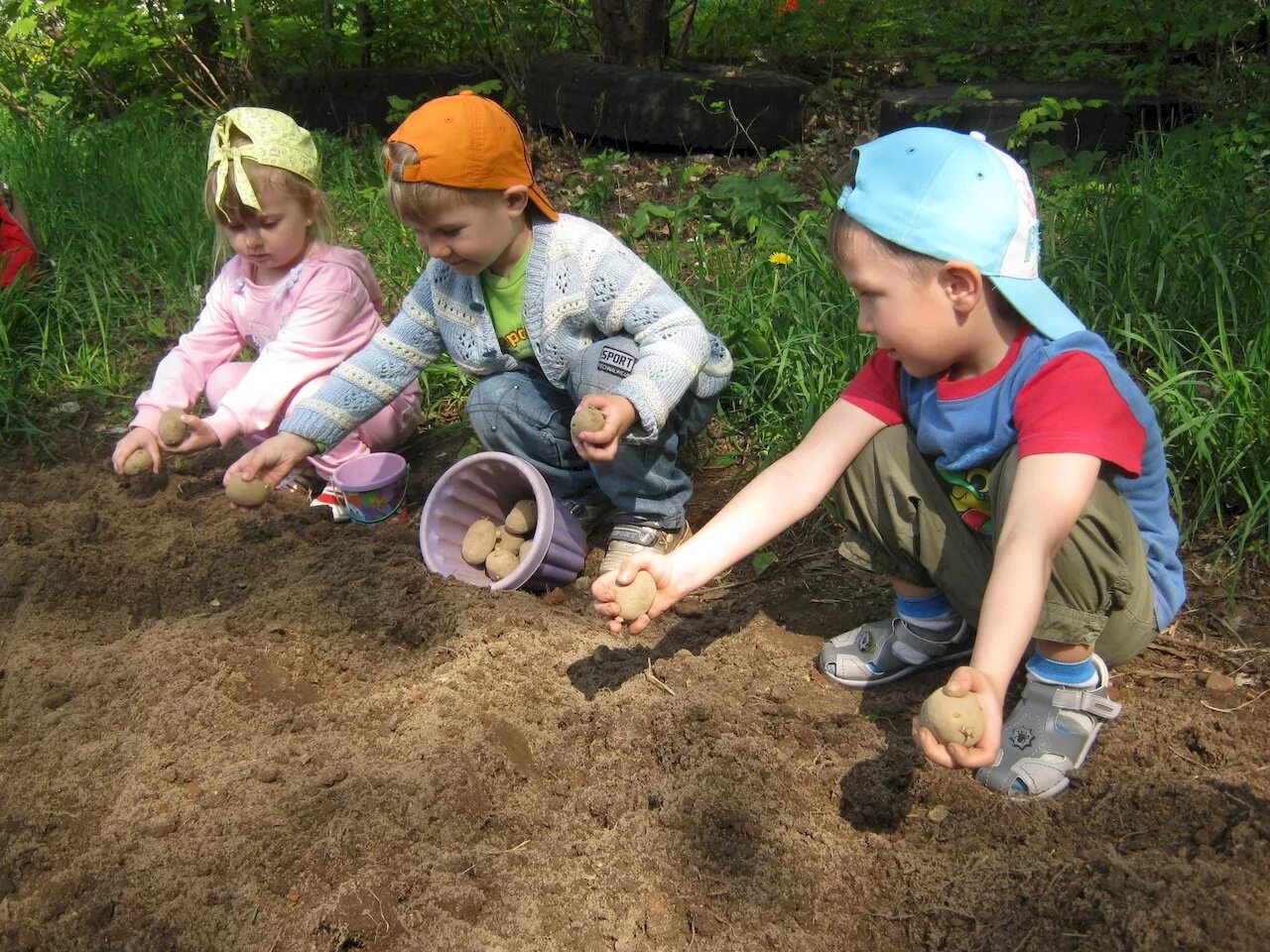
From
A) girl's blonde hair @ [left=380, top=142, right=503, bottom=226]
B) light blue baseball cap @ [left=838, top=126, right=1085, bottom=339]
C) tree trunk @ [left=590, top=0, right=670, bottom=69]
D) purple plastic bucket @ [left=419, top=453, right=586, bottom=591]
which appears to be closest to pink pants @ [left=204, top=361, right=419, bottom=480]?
purple plastic bucket @ [left=419, top=453, right=586, bottom=591]

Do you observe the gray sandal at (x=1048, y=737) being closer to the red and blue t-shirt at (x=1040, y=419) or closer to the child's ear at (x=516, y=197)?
the red and blue t-shirt at (x=1040, y=419)

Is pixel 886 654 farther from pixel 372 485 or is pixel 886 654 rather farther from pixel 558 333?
pixel 372 485

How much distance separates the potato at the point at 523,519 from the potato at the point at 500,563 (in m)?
0.07

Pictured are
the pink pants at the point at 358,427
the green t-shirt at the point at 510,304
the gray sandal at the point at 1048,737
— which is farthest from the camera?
the pink pants at the point at 358,427

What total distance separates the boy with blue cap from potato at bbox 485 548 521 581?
0.85 meters

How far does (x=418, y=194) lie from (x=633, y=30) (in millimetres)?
2958

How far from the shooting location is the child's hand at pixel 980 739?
128cm

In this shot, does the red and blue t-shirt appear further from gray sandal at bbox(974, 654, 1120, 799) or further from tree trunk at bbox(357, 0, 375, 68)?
tree trunk at bbox(357, 0, 375, 68)

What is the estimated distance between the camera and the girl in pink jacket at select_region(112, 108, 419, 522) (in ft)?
9.16

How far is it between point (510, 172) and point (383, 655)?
1033 millimetres

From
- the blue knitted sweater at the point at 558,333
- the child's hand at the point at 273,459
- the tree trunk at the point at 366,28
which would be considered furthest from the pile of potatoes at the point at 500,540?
the tree trunk at the point at 366,28

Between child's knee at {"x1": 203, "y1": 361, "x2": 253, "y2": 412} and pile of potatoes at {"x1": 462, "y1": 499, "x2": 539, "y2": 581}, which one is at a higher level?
child's knee at {"x1": 203, "y1": 361, "x2": 253, "y2": 412}

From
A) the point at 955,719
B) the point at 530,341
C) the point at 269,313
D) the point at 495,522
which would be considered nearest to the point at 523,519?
the point at 495,522

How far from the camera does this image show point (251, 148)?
2779mm
